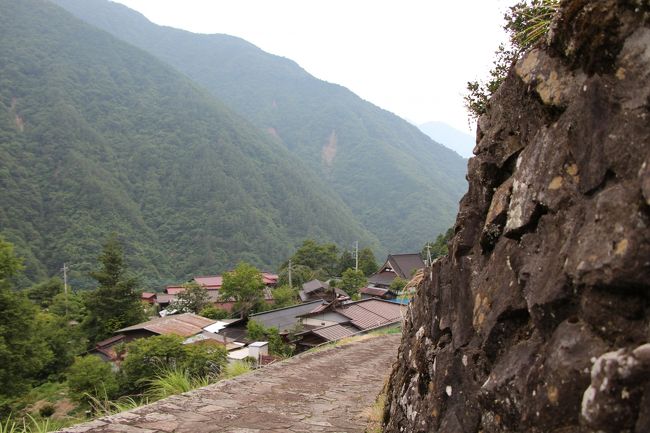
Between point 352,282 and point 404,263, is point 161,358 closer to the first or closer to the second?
point 352,282

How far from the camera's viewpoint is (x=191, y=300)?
3878cm

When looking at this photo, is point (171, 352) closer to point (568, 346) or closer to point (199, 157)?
point (568, 346)

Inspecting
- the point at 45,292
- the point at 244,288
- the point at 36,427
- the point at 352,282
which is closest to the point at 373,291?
the point at 352,282

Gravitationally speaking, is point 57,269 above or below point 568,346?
below

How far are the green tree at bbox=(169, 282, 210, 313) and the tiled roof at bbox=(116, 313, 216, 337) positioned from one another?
823cm

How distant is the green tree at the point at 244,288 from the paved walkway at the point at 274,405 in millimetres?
27854

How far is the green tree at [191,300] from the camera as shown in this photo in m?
38.5

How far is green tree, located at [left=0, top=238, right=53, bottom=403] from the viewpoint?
16.3 m

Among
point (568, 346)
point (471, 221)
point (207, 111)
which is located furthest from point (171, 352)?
point (207, 111)

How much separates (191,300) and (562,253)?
39338mm

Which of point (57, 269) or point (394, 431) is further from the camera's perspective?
point (57, 269)

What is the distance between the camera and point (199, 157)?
106 m

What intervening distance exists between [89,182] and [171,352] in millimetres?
74015

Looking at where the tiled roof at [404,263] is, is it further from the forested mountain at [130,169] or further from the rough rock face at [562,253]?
the rough rock face at [562,253]
